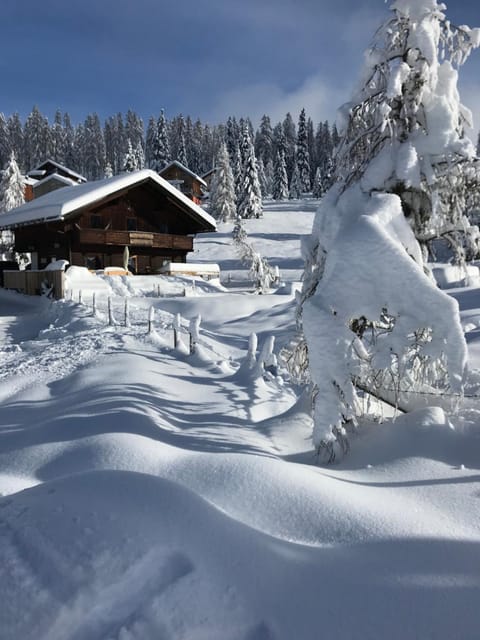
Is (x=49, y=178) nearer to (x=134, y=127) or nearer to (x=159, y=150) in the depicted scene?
(x=159, y=150)

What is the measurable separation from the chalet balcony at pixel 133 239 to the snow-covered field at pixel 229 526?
64.3 ft

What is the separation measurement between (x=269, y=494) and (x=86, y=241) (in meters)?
23.9

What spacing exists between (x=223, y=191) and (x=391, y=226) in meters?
54.2

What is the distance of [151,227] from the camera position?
28.3 m

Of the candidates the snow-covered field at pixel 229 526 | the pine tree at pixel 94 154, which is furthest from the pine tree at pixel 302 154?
the snow-covered field at pixel 229 526

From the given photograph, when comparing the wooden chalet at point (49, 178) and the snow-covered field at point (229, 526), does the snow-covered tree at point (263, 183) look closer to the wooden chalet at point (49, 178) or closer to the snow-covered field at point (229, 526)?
the wooden chalet at point (49, 178)

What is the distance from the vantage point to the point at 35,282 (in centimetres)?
2195

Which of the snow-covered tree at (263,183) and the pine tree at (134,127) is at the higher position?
the pine tree at (134,127)

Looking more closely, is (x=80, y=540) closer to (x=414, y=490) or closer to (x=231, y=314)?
(x=414, y=490)

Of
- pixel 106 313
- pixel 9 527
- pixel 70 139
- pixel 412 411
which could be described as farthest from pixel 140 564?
pixel 70 139

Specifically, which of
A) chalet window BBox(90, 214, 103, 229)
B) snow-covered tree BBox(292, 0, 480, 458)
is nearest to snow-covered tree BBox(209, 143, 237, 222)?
chalet window BBox(90, 214, 103, 229)

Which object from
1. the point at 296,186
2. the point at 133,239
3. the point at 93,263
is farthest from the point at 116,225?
the point at 296,186

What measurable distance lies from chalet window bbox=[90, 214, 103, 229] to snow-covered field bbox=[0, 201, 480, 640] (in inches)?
846

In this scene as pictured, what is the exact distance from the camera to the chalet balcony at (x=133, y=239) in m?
24.8
